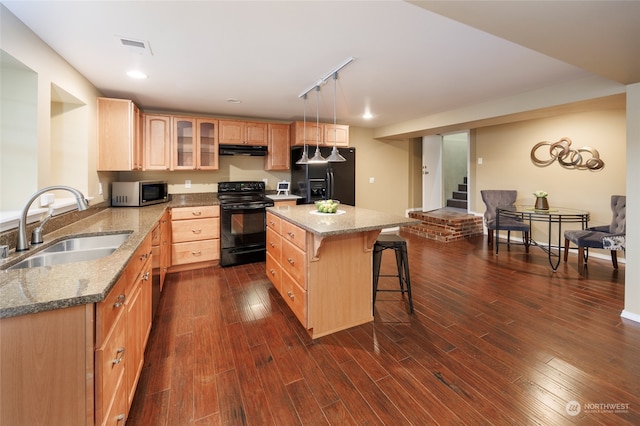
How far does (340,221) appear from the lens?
2.37m

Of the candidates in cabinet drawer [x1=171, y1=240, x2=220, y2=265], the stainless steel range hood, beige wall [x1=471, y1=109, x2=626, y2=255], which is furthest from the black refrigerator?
beige wall [x1=471, y1=109, x2=626, y2=255]

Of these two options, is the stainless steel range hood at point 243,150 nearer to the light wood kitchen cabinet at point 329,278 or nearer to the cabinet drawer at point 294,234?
the cabinet drawer at point 294,234

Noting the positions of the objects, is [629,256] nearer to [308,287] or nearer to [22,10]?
Result: [308,287]

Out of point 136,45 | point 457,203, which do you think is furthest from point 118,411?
point 457,203

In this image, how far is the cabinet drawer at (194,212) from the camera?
3.73 metres

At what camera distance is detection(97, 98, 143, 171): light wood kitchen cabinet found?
3.25 m

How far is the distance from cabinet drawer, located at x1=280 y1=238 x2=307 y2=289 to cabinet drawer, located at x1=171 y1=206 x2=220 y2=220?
164 cm

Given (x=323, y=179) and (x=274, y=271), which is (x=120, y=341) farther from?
(x=323, y=179)

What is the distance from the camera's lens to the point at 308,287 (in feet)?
7.33

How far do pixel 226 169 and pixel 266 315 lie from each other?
288cm

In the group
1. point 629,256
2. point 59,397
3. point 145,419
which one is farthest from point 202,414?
point 629,256

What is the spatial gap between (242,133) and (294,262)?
9.05 ft

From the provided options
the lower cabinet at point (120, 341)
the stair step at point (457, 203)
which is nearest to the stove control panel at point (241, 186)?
the lower cabinet at point (120, 341)

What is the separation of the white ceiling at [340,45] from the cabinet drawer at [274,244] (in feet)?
5.29
